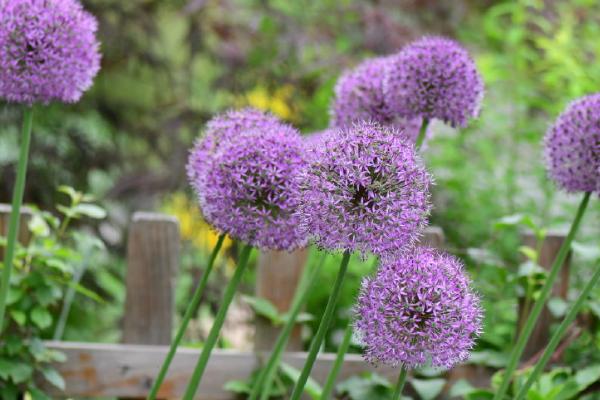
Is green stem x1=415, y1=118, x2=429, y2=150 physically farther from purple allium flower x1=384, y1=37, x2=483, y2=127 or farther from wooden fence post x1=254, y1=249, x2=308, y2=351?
wooden fence post x1=254, y1=249, x2=308, y2=351

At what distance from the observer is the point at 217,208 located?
61.4 inches

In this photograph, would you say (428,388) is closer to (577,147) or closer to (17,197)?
(577,147)

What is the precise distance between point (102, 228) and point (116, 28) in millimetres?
1053

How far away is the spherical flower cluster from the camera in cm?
167

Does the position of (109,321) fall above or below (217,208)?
below

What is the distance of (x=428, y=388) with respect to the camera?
250cm

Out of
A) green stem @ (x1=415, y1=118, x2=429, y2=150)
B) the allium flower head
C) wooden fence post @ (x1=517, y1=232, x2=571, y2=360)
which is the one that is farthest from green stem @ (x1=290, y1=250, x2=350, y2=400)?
wooden fence post @ (x1=517, y1=232, x2=571, y2=360)

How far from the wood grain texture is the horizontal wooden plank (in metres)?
0.05

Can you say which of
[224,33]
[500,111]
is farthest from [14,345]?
[500,111]

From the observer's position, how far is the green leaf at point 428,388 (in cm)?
248

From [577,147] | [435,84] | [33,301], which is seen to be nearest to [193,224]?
[33,301]

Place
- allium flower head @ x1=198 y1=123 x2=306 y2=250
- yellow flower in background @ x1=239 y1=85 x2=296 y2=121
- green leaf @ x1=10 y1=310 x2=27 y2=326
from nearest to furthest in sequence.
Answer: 1. allium flower head @ x1=198 y1=123 x2=306 y2=250
2. green leaf @ x1=10 y1=310 x2=27 y2=326
3. yellow flower in background @ x1=239 y1=85 x2=296 y2=121

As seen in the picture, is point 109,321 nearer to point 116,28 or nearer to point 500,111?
point 116,28

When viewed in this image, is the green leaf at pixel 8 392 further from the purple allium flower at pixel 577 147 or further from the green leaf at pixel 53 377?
the purple allium flower at pixel 577 147
